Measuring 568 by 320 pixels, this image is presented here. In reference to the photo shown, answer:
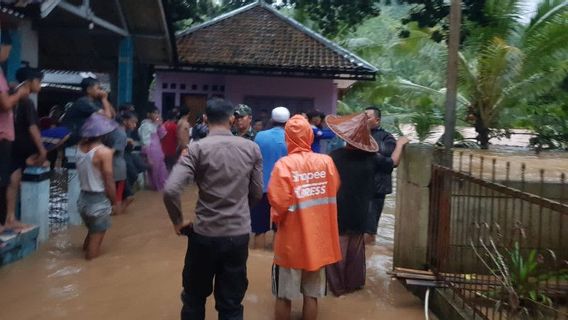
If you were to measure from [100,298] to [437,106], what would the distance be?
39.9 ft

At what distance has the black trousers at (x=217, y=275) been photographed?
434 cm

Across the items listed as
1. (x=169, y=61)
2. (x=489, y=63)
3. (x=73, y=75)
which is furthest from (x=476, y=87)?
(x=73, y=75)

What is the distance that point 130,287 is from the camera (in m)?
Answer: 5.93

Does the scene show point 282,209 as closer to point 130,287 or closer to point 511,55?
point 130,287

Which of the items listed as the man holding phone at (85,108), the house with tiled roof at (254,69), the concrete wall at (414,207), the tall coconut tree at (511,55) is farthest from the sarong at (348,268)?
the house with tiled roof at (254,69)

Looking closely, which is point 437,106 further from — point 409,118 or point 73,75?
point 73,75

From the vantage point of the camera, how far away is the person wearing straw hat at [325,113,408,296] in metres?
5.80

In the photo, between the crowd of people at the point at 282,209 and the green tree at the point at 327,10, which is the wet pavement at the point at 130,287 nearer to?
the crowd of people at the point at 282,209

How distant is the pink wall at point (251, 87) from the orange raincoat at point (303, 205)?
11215 millimetres

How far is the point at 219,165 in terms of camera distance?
4324 millimetres

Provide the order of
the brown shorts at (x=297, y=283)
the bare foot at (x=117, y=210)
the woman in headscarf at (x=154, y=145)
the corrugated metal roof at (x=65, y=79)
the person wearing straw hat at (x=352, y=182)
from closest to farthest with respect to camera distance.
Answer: the brown shorts at (x=297, y=283) → the person wearing straw hat at (x=352, y=182) → the bare foot at (x=117, y=210) → the woman in headscarf at (x=154, y=145) → the corrugated metal roof at (x=65, y=79)

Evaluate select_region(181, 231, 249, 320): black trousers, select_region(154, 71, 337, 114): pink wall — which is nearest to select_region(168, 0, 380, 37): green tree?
select_region(154, 71, 337, 114): pink wall

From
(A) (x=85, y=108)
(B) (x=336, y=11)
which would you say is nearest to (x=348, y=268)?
(A) (x=85, y=108)

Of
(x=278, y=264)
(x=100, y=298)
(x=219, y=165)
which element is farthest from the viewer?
(x=100, y=298)
